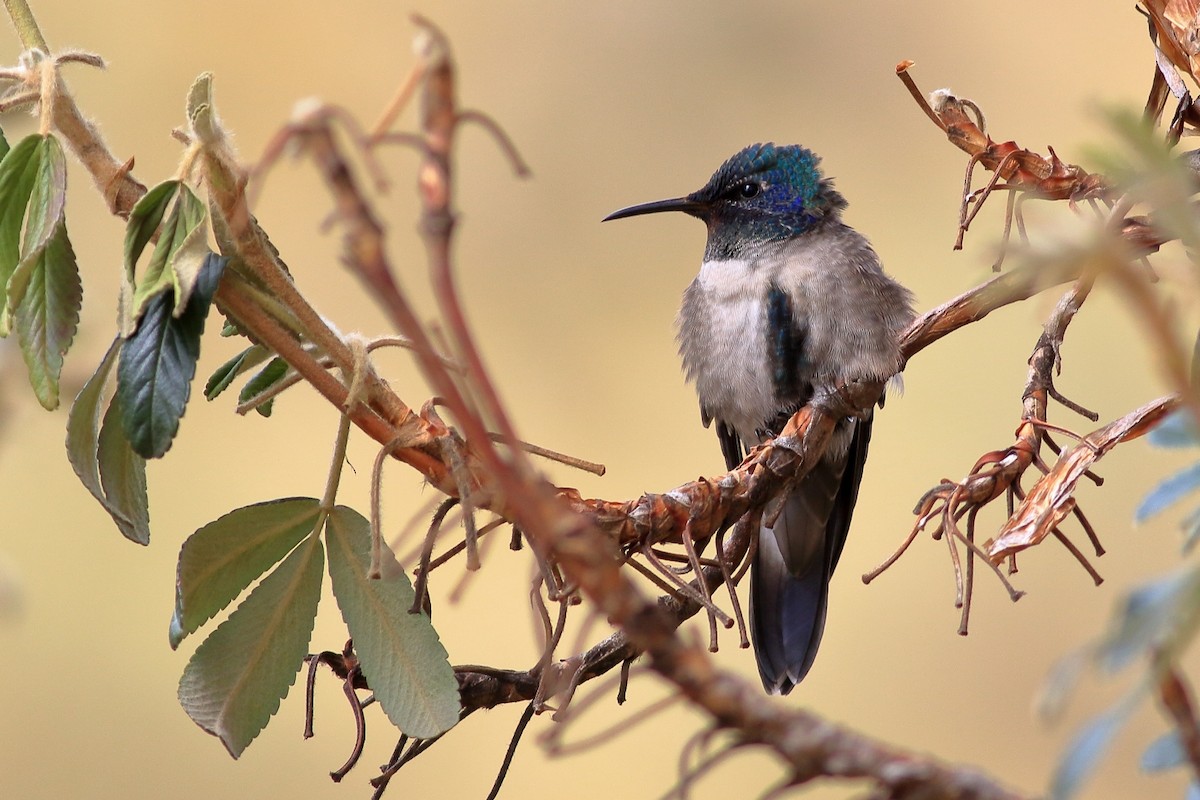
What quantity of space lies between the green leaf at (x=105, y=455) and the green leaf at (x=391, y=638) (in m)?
0.14

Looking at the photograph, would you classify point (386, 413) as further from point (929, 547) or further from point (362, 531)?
point (929, 547)

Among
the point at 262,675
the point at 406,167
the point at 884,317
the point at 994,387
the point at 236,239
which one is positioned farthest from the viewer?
the point at 406,167

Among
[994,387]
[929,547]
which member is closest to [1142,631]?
[994,387]

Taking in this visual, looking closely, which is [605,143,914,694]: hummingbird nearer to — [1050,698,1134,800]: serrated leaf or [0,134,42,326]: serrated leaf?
[0,134,42,326]: serrated leaf

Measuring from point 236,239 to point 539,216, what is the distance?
375 centimetres

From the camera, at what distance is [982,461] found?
3.27 ft

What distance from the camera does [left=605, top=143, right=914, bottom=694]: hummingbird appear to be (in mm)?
2301

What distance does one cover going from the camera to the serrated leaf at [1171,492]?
22.4 inches

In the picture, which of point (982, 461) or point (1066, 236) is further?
point (982, 461)

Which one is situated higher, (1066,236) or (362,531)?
(362,531)

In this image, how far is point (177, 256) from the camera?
82cm

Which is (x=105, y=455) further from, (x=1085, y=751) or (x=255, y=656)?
(x=1085, y=751)

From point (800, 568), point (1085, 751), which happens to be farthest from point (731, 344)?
point (1085, 751)

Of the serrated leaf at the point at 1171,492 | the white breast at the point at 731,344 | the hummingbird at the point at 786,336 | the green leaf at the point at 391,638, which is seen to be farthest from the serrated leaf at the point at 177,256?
the white breast at the point at 731,344
